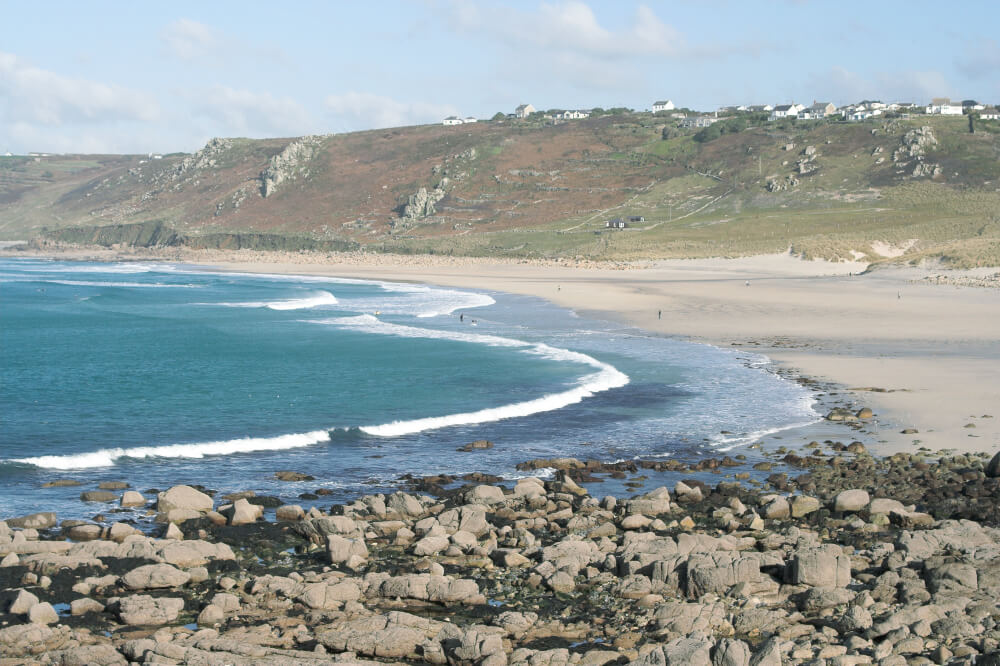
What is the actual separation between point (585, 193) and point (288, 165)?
205 ft

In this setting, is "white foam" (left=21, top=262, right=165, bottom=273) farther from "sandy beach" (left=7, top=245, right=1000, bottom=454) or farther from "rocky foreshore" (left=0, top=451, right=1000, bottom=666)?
"rocky foreshore" (left=0, top=451, right=1000, bottom=666)

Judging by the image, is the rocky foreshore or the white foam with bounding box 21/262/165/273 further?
the white foam with bounding box 21/262/165/273

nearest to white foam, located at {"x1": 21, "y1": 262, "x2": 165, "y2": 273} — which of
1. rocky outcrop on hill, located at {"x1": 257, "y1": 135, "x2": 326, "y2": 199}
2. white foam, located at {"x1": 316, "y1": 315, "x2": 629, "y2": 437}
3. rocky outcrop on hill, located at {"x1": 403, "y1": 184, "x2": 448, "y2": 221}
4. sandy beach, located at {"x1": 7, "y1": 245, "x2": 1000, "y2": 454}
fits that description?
sandy beach, located at {"x1": 7, "y1": 245, "x2": 1000, "y2": 454}

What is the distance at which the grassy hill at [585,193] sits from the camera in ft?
335

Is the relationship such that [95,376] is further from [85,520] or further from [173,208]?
[173,208]

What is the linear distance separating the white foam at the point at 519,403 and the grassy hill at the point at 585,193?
42727mm

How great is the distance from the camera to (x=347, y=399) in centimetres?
2927

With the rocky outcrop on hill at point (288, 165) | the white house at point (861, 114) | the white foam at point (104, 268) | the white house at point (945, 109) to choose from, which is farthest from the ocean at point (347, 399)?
the white house at point (945, 109)

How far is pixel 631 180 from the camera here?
140750 mm

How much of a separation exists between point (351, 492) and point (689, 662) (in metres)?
10.0

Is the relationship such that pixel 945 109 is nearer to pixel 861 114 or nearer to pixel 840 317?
pixel 861 114

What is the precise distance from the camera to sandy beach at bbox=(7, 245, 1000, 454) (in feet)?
84.0

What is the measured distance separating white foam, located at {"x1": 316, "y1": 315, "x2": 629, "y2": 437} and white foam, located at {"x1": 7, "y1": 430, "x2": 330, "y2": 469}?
191 cm

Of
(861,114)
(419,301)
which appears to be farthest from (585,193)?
(419,301)
